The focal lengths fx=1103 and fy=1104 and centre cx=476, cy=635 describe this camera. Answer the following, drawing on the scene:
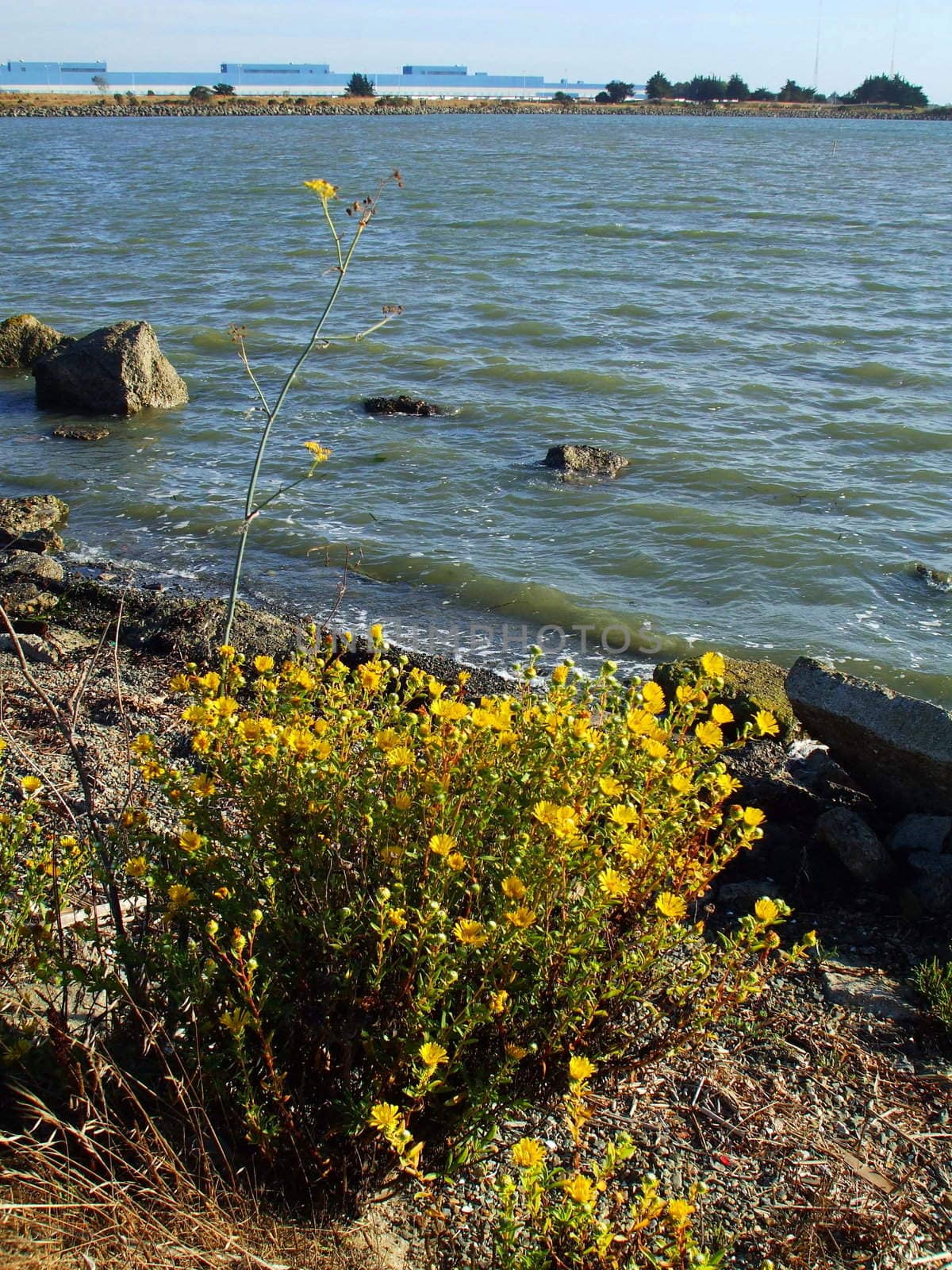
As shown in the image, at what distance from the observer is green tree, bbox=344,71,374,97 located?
→ 114 metres

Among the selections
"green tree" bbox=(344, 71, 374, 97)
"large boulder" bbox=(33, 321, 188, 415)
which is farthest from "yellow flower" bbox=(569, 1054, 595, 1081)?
"green tree" bbox=(344, 71, 374, 97)

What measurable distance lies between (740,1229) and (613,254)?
24.9 meters

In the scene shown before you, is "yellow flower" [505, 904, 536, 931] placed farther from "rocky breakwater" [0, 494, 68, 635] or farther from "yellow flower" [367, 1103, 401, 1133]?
"rocky breakwater" [0, 494, 68, 635]

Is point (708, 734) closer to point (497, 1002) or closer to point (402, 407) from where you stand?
point (497, 1002)

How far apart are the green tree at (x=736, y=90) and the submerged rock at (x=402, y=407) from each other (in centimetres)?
12279

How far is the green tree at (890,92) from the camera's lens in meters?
117

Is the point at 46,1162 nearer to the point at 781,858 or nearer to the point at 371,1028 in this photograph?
the point at 371,1028

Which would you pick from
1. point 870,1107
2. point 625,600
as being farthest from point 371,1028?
point 625,600

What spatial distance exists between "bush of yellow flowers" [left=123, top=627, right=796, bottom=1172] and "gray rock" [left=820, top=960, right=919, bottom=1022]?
0.92 metres

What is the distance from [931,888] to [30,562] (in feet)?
22.2

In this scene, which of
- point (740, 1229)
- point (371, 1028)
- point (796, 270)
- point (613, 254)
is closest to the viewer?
point (371, 1028)

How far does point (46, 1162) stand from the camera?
2133 mm

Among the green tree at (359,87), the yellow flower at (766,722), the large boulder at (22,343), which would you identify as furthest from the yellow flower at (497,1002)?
the green tree at (359,87)

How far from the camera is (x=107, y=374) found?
1345cm
